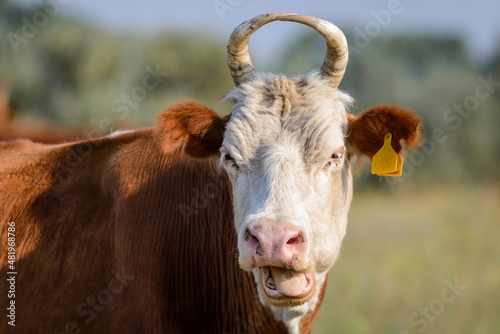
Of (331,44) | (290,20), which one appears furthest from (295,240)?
(290,20)

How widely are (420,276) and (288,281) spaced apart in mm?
6567

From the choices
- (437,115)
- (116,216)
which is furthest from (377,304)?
(437,115)

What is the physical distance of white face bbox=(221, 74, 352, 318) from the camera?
352 cm

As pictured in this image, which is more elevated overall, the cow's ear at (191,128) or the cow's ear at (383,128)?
the cow's ear at (383,128)

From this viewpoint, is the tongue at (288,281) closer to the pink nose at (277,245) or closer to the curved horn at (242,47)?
the pink nose at (277,245)

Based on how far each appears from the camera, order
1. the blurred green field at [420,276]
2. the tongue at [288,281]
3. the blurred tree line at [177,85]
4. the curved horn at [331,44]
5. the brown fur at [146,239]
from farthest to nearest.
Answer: the blurred tree line at [177,85], the blurred green field at [420,276], the brown fur at [146,239], the curved horn at [331,44], the tongue at [288,281]

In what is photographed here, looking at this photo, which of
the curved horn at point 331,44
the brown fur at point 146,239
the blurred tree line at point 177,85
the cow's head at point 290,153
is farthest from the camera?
the blurred tree line at point 177,85

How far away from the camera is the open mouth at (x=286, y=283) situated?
3666mm

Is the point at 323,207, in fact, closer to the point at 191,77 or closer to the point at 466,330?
the point at 466,330

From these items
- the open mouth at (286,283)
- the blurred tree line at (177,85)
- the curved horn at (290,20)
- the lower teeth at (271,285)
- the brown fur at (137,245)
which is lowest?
the blurred tree line at (177,85)

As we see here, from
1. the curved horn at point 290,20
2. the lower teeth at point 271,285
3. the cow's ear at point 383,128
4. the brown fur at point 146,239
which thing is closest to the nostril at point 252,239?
the lower teeth at point 271,285

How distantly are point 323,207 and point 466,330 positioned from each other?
5.21 m

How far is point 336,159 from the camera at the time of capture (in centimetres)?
409

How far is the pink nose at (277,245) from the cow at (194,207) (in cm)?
19
